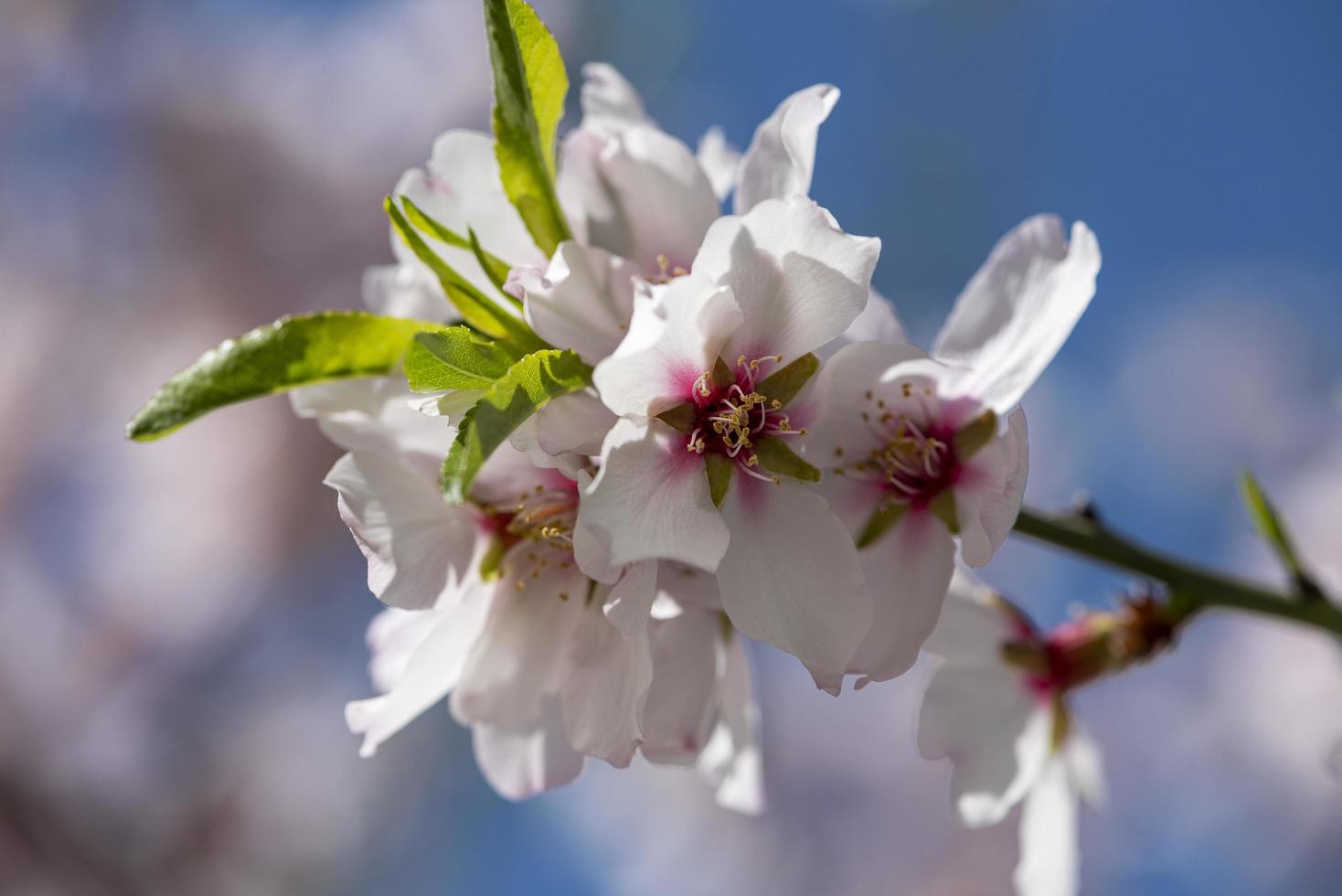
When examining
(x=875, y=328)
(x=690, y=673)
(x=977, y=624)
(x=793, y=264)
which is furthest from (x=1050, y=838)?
(x=793, y=264)

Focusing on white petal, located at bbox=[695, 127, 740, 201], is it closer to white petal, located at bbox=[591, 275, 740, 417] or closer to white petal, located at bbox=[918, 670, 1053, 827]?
white petal, located at bbox=[591, 275, 740, 417]

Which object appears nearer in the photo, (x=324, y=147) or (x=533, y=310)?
(x=533, y=310)

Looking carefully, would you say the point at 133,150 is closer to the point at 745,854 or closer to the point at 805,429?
the point at 745,854

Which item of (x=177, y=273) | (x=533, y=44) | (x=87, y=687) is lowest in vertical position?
(x=87, y=687)

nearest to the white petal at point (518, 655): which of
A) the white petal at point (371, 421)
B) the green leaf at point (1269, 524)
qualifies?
the white petal at point (371, 421)

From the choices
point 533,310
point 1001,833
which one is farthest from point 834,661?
point 1001,833
